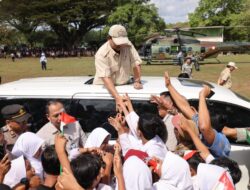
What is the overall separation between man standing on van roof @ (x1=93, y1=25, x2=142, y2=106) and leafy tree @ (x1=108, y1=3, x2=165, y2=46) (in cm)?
4793

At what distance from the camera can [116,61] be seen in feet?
13.4

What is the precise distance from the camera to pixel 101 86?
3945 millimetres

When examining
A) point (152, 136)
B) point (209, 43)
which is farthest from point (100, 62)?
point (209, 43)

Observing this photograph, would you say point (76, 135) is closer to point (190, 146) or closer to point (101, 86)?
point (101, 86)

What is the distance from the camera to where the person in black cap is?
331 cm

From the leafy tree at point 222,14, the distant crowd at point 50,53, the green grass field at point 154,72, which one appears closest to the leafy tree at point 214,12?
the leafy tree at point 222,14

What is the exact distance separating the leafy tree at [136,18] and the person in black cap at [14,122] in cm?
4892

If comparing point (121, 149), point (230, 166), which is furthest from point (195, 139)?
point (121, 149)

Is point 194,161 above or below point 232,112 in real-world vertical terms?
below

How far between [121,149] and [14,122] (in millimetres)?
992

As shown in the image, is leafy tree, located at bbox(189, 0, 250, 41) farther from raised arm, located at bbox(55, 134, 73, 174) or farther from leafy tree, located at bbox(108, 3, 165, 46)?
raised arm, located at bbox(55, 134, 73, 174)

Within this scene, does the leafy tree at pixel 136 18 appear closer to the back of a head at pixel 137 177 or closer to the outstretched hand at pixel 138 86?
the outstretched hand at pixel 138 86

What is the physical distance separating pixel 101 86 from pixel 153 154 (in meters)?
1.30

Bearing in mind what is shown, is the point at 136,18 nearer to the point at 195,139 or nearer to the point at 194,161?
the point at 195,139
